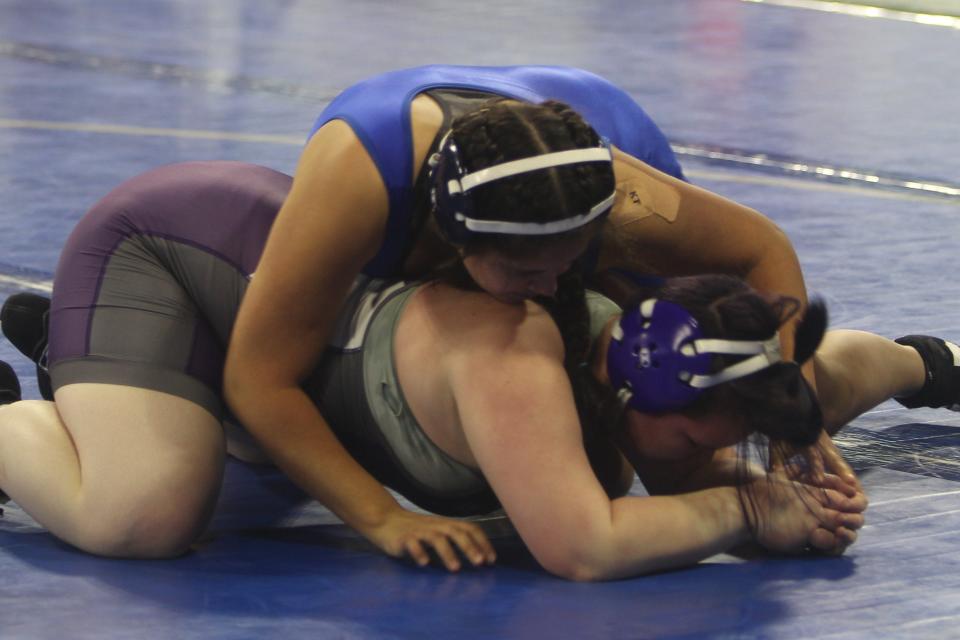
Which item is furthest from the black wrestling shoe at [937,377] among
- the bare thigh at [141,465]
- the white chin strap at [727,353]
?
the bare thigh at [141,465]

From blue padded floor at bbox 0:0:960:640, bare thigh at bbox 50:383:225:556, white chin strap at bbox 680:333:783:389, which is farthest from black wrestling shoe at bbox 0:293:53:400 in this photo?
white chin strap at bbox 680:333:783:389

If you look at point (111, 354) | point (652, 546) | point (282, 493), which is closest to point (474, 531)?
point (652, 546)

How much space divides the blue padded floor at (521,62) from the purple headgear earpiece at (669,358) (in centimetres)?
33

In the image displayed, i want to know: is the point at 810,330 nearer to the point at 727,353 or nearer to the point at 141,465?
the point at 727,353

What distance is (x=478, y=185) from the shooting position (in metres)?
2.69

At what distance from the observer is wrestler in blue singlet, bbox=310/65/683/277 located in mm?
2954

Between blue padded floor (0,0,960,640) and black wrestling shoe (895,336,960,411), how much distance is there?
0.06 m

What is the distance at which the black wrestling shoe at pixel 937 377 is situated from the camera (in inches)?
143

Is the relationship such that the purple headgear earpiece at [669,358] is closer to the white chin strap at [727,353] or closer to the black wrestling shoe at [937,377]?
the white chin strap at [727,353]

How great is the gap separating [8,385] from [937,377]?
6.60 ft

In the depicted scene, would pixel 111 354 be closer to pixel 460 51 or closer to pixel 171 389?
pixel 171 389

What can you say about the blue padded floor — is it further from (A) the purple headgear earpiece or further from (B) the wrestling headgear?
(B) the wrestling headgear

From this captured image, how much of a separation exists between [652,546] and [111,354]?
3.63 feet

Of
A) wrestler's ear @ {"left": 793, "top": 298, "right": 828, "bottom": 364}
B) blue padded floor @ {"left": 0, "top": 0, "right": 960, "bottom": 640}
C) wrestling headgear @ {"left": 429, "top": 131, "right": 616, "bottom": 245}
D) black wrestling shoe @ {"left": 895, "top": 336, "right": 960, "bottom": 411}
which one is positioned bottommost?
blue padded floor @ {"left": 0, "top": 0, "right": 960, "bottom": 640}
